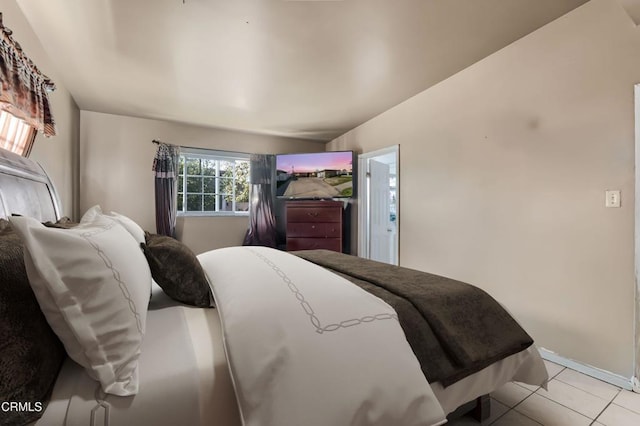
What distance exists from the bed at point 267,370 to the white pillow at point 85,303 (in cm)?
2

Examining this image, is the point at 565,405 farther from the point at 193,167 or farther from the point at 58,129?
Answer: the point at 193,167

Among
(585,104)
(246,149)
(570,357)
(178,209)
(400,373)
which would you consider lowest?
(570,357)

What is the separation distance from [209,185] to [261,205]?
2.71 ft

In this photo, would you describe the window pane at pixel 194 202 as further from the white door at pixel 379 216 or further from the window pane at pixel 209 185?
the white door at pixel 379 216

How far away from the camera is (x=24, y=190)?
1391mm

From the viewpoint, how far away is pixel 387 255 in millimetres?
4055

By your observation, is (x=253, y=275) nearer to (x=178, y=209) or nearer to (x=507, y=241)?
(x=507, y=241)

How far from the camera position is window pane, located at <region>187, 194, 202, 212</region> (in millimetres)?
4098

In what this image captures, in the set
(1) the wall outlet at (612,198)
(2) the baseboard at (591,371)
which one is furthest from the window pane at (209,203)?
(1) the wall outlet at (612,198)

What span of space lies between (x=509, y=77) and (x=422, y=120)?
903 mm

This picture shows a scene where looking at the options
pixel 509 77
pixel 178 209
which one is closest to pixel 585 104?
pixel 509 77

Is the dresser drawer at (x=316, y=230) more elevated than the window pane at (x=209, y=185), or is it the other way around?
the window pane at (x=209, y=185)

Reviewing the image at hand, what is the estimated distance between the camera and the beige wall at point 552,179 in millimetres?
1655

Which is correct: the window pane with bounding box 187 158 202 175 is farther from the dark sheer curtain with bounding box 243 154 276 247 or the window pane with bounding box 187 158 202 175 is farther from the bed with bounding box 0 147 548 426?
the bed with bounding box 0 147 548 426
